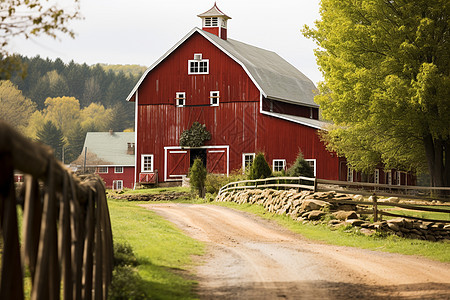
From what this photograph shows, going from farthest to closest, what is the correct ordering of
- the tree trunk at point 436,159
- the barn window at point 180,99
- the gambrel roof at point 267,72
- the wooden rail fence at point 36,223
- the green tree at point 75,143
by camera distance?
the green tree at point 75,143 < the barn window at point 180,99 < the gambrel roof at point 267,72 < the tree trunk at point 436,159 < the wooden rail fence at point 36,223

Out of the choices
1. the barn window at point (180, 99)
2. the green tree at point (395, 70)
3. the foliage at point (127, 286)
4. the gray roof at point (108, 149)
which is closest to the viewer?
the foliage at point (127, 286)

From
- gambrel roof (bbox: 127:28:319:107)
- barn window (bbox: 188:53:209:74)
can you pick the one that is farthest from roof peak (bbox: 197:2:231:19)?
barn window (bbox: 188:53:209:74)

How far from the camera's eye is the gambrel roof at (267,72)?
38594 millimetres

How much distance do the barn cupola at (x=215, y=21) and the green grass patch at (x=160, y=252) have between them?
26.4 m

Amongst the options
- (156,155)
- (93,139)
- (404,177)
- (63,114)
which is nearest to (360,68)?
(156,155)

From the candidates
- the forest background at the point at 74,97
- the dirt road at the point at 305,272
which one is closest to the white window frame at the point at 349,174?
the dirt road at the point at 305,272

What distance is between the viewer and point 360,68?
2694cm

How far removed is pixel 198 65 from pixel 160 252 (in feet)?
Answer: 89.1

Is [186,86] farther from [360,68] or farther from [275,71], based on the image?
[360,68]

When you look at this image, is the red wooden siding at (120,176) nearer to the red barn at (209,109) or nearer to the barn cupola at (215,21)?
the barn cupola at (215,21)

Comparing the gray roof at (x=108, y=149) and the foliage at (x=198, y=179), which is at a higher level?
the gray roof at (x=108, y=149)

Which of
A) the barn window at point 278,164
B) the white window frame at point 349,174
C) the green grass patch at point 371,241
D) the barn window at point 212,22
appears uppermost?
the barn window at point 212,22

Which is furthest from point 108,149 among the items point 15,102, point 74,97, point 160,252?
point 160,252

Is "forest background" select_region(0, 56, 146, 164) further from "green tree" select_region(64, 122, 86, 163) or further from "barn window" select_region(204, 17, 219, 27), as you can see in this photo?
"barn window" select_region(204, 17, 219, 27)
